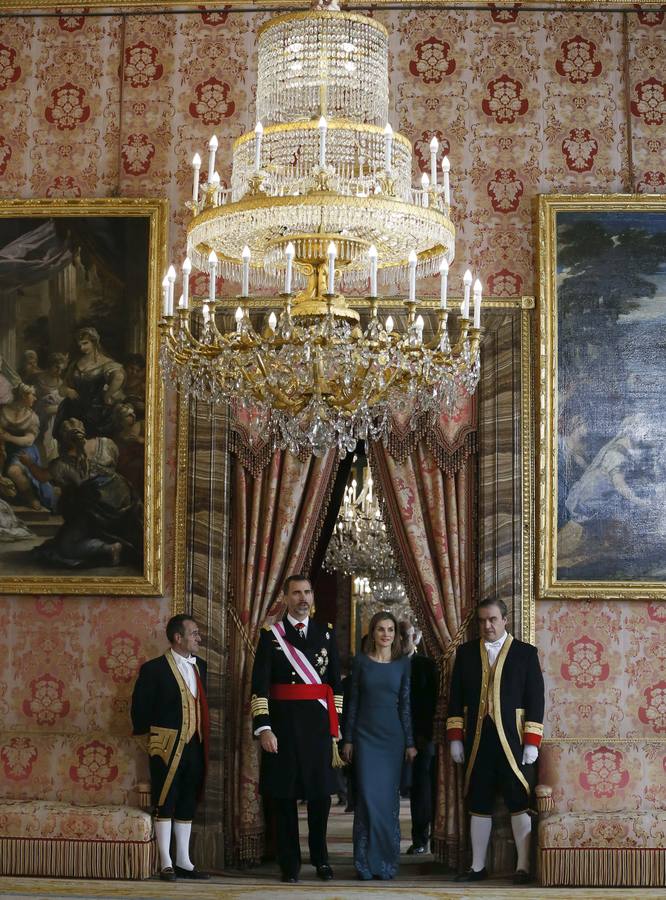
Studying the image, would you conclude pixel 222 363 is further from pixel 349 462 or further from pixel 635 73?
pixel 635 73

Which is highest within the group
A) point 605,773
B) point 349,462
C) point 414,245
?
point 414,245

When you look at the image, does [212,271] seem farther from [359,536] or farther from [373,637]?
[359,536]

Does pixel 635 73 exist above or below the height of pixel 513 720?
above

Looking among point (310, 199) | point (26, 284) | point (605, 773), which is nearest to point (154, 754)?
point (605, 773)

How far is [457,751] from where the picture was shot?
6.82 metres

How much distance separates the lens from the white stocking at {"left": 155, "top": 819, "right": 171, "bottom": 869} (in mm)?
6570

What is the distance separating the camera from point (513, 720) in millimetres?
6719

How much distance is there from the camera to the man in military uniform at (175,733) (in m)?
6.62

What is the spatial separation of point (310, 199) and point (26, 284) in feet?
10.9

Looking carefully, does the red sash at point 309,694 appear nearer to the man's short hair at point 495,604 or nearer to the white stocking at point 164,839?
the white stocking at point 164,839

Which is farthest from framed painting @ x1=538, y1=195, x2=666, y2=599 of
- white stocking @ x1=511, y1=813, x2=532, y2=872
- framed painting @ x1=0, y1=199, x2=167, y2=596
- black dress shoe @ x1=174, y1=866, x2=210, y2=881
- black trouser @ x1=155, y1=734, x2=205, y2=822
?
black dress shoe @ x1=174, y1=866, x2=210, y2=881

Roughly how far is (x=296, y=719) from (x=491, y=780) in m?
1.09

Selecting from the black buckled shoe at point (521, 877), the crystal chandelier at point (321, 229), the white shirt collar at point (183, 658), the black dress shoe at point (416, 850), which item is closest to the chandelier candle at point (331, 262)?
the crystal chandelier at point (321, 229)

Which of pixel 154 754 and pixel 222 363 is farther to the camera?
pixel 154 754
